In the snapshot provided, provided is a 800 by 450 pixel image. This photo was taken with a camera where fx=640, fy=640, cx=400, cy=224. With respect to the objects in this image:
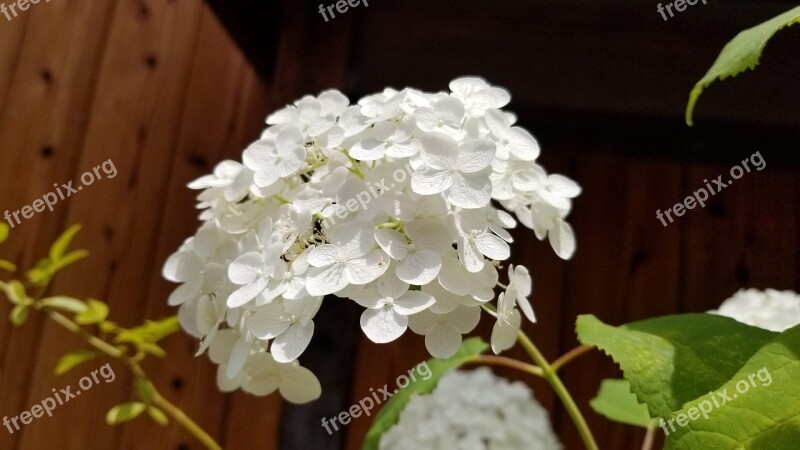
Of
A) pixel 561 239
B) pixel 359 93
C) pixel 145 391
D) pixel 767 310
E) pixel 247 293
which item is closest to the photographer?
pixel 247 293

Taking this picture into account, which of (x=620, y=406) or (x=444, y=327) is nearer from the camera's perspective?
(x=444, y=327)

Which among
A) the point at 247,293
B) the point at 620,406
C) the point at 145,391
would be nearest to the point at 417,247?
the point at 247,293

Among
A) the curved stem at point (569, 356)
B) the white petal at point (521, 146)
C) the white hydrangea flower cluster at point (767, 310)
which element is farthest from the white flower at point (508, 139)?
the white hydrangea flower cluster at point (767, 310)

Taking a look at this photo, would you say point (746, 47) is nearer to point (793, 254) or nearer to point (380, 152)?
point (380, 152)

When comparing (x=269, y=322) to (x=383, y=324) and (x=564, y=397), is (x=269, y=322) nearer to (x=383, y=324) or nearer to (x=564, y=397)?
(x=383, y=324)

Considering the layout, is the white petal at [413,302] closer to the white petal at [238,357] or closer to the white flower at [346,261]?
the white flower at [346,261]

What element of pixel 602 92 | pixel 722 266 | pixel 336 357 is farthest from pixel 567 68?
pixel 336 357
